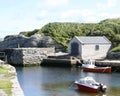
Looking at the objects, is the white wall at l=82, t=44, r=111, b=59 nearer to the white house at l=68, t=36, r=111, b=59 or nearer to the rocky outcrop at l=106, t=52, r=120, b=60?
the white house at l=68, t=36, r=111, b=59

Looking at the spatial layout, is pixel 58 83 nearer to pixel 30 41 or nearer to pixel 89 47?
pixel 89 47

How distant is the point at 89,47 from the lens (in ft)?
266

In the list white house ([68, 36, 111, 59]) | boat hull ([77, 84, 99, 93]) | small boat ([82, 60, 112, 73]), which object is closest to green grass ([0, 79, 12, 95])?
boat hull ([77, 84, 99, 93])

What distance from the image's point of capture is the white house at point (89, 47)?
80.7 metres

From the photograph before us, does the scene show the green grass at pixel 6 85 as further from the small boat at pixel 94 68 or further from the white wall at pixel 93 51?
the white wall at pixel 93 51

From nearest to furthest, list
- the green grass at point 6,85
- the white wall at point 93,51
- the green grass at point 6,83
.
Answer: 1. the green grass at point 6,85
2. the green grass at point 6,83
3. the white wall at point 93,51

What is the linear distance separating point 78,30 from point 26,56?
25.2 m

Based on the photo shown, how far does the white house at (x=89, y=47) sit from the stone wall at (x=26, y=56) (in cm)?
622

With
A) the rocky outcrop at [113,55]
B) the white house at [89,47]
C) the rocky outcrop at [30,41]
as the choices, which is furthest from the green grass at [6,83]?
the rocky outcrop at [30,41]

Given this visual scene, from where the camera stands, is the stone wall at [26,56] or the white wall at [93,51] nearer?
the white wall at [93,51]

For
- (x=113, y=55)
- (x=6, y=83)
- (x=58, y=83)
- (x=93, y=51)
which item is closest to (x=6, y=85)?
(x=6, y=83)

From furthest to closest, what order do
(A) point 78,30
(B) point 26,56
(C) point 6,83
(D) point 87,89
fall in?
(A) point 78,30 → (B) point 26,56 → (D) point 87,89 → (C) point 6,83

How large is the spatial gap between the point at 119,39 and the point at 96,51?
379 inches

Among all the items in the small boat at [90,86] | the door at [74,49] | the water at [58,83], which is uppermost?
the door at [74,49]
